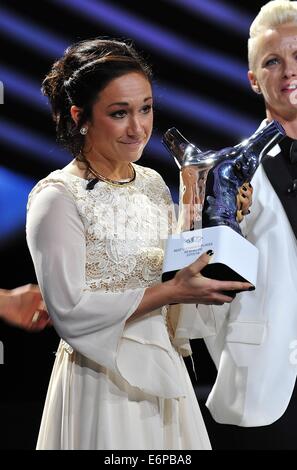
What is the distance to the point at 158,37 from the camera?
8.79 ft

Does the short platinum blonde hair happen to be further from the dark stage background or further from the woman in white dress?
the dark stage background

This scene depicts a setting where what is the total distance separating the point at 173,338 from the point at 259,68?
68cm

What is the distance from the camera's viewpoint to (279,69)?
196cm

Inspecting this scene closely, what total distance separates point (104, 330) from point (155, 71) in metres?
1.25

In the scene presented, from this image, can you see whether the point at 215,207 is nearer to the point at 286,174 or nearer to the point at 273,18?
the point at 286,174

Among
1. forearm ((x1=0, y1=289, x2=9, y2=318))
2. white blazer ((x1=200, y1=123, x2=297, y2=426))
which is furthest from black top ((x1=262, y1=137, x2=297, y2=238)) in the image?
forearm ((x1=0, y1=289, x2=9, y2=318))

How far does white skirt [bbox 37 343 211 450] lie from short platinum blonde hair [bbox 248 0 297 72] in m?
0.80

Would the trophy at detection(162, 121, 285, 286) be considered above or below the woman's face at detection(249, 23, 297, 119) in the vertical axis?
below

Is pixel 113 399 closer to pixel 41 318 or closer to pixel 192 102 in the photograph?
pixel 41 318

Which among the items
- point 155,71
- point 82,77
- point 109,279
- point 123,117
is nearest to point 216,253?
point 109,279

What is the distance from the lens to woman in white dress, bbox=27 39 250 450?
5.58 ft

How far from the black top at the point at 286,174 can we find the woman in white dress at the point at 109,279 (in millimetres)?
260

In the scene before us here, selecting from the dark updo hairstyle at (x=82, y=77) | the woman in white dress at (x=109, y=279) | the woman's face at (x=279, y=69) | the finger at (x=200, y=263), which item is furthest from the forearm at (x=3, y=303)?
the woman's face at (x=279, y=69)
